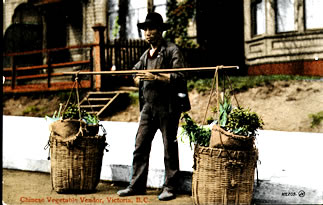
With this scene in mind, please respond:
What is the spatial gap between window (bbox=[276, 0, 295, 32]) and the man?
30.8ft

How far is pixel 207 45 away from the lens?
534 inches

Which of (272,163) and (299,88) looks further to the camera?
(299,88)

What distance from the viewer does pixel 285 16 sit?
1338cm

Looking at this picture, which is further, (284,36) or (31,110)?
(284,36)

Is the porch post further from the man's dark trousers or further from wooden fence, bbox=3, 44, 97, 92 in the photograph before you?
the man's dark trousers

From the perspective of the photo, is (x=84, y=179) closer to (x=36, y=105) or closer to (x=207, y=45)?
(x=36, y=105)

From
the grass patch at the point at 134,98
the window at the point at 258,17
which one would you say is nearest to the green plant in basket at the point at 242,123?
the grass patch at the point at 134,98

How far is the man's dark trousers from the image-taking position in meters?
4.72

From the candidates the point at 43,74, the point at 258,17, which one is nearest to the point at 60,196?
the point at 43,74

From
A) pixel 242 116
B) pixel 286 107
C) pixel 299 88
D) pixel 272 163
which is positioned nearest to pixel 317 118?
pixel 286 107

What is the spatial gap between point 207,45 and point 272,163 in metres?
8.57

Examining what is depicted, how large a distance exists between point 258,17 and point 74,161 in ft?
35.9

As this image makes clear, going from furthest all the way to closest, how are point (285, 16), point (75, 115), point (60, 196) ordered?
1. point (285, 16)
2. point (75, 115)
3. point (60, 196)

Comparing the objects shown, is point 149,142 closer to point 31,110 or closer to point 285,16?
point 31,110
